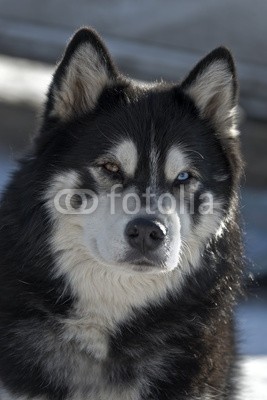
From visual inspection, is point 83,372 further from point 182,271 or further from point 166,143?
point 166,143

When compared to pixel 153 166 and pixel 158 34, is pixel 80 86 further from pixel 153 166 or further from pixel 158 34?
pixel 158 34

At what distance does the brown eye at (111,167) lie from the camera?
385 centimetres

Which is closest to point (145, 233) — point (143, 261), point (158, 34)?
point (143, 261)

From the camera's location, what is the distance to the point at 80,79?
157 inches

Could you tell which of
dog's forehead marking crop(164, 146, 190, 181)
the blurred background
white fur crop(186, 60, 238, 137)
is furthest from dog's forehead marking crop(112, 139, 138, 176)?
the blurred background

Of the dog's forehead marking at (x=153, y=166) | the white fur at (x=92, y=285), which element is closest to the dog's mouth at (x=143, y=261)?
the white fur at (x=92, y=285)

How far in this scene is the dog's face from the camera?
147 inches

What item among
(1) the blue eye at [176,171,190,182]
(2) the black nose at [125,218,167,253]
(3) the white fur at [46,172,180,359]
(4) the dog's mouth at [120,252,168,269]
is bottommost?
(3) the white fur at [46,172,180,359]

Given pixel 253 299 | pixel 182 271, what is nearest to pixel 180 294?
pixel 182 271

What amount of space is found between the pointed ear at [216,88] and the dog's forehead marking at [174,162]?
0.28 m

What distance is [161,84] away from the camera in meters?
4.20

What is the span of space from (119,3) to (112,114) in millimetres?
4650

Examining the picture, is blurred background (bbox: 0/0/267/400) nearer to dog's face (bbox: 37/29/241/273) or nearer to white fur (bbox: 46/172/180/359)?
dog's face (bbox: 37/29/241/273)

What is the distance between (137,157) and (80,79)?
0.43m
